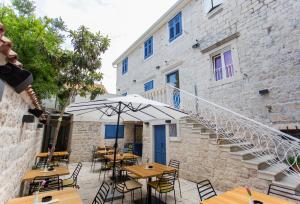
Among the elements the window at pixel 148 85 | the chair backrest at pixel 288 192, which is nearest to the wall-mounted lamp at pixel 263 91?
the chair backrest at pixel 288 192

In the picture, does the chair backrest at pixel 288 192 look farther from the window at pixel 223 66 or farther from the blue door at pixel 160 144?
the blue door at pixel 160 144

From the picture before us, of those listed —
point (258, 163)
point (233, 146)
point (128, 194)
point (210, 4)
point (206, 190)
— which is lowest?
point (128, 194)

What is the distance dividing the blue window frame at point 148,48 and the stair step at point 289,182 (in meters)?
9.08

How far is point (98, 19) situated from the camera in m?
8.13

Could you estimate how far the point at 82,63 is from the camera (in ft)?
21.7

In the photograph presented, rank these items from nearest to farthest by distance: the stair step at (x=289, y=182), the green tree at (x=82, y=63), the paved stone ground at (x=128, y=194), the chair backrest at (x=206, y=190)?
the chair backrest at (x=206, y=190) < the stair step at (x=289, y=182) < the paved stone ground at (x=128, y=194) < the green tree at (x=82, y=63)

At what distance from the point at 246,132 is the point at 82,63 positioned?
6.69m

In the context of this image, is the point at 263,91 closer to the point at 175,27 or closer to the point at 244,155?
the point at 244,155

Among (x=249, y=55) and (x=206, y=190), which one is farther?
(x=249, y=55)

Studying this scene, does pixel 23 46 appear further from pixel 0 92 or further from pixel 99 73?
pixel 0 92

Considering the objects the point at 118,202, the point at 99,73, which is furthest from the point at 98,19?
the point at 118,202

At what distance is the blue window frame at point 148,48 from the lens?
35.6 feet

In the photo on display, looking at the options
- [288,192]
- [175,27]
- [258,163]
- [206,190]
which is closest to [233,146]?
[258,163]

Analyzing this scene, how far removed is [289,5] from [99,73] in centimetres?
689
